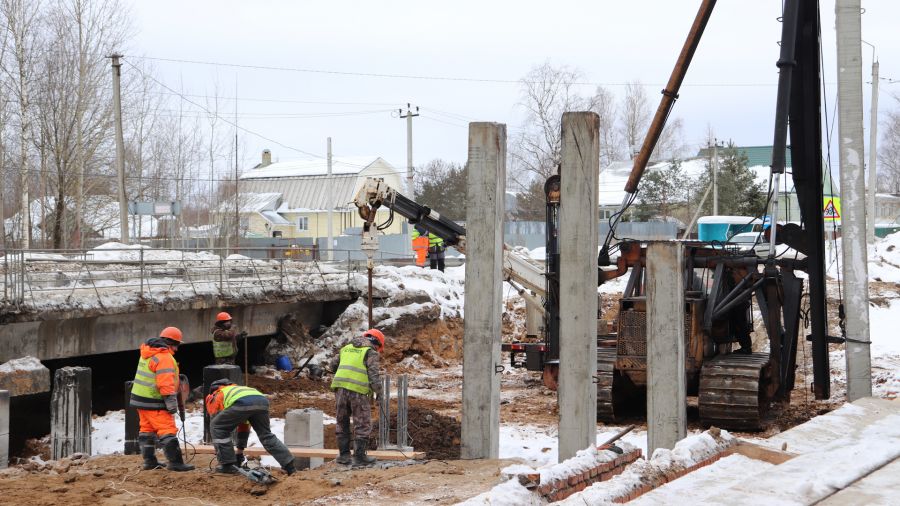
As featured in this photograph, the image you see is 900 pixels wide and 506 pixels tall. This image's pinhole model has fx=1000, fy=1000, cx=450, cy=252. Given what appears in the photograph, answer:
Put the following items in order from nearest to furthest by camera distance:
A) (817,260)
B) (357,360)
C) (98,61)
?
(357,360)
(817,260)
(98,61)

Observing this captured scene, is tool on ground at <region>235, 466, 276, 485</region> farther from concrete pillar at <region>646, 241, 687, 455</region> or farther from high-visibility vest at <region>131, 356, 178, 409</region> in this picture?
concrete pillar at <region>646, 241, 687, 455</region>

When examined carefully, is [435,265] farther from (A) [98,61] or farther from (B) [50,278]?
(A) [98,61]

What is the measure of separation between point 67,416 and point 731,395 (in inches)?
355

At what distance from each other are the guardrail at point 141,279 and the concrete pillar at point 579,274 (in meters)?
8.83

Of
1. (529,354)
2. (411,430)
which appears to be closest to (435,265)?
(529,354)

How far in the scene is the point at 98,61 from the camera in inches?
1394

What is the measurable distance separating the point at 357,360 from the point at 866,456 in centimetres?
562

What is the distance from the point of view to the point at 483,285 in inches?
409

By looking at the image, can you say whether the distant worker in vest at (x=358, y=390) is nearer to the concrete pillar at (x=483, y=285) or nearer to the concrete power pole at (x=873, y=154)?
the concrete pillar at (x=483, y=285)

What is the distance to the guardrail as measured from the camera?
16812 millimetres

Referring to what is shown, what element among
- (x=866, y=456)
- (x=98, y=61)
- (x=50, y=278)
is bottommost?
(x=866, y=456)

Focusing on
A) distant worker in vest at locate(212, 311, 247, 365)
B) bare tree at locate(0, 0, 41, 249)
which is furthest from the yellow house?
distant worker in vest at locate(212, 311, 247, 365)

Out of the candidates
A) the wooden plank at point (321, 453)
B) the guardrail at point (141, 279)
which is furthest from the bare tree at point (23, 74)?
the wooden plank at point (321, 453)

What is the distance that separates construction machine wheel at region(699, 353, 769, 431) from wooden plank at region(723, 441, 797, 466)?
601 cm
